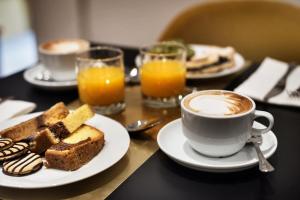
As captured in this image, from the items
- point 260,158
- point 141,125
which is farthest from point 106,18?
point 260,158

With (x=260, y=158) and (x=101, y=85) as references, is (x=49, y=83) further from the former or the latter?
(x=260, y=158)

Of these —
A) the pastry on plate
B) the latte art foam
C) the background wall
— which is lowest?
the background wall

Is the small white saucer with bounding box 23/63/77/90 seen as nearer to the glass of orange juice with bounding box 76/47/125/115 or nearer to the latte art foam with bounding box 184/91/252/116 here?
the glass of orange juice with bounding box 76/47/125/115

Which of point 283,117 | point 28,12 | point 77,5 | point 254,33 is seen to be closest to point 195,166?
point 283,117

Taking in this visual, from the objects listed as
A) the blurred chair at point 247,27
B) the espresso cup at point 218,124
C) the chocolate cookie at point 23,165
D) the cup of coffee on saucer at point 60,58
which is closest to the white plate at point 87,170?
the chocolate cookie at point 23,165

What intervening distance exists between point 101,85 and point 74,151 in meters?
0.32

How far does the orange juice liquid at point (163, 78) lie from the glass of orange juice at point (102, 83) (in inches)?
2.5

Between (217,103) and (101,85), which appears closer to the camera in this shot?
(217,103)

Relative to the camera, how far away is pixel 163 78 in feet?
3.51

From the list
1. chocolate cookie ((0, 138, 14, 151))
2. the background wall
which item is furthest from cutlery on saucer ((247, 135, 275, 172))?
the background wall

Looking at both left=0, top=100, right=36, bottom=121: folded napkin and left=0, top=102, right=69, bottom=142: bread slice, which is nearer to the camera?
left=0, top=102, right=69, bottom=142: bread slice

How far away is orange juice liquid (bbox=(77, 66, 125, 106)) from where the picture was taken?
1.04 meters

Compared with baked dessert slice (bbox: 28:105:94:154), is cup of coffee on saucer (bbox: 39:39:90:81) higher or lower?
higher

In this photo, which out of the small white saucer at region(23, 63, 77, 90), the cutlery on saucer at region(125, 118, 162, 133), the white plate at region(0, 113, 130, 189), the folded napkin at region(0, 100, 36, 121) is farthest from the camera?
the small white saucer at region(23, 63, 77, 90)
